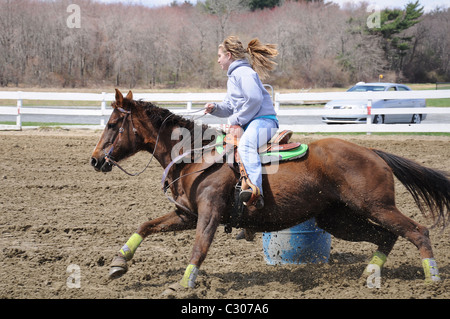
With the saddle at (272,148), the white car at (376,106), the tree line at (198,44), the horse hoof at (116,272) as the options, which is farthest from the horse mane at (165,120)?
the tree line at (198,44)

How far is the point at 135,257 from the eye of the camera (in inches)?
225

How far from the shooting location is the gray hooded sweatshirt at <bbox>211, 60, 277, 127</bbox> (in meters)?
4.75

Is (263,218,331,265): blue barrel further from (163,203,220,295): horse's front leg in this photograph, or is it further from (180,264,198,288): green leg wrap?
(180,264,198,288): green leg wrap

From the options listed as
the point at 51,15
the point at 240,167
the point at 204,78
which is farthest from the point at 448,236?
the point at 51,15

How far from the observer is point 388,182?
4758 millimetres

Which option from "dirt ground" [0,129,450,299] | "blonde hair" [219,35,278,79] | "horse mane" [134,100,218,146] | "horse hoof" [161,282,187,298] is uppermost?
"blonde hair" [219,35,278,79]

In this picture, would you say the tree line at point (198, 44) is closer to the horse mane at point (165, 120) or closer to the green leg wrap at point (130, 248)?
the horse mane at point (165, 120)

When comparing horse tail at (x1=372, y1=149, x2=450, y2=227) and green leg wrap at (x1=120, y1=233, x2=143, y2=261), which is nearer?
green leg wrap at (x1=120, y1=233, x2=143, y2=261)

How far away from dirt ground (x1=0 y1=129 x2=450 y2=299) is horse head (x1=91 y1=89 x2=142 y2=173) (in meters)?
1.21

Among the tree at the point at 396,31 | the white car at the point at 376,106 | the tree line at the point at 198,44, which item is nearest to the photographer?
the white car at the point at 376,106

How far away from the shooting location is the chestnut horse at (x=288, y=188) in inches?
184

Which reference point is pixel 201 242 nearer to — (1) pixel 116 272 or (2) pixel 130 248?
(2) pixel 130 248

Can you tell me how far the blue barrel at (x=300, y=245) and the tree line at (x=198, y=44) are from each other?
32259mm

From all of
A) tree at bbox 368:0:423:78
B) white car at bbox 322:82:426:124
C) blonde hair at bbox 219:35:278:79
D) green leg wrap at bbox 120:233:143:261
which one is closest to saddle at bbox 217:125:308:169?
blonde hair at bbox 219:35:278:79
